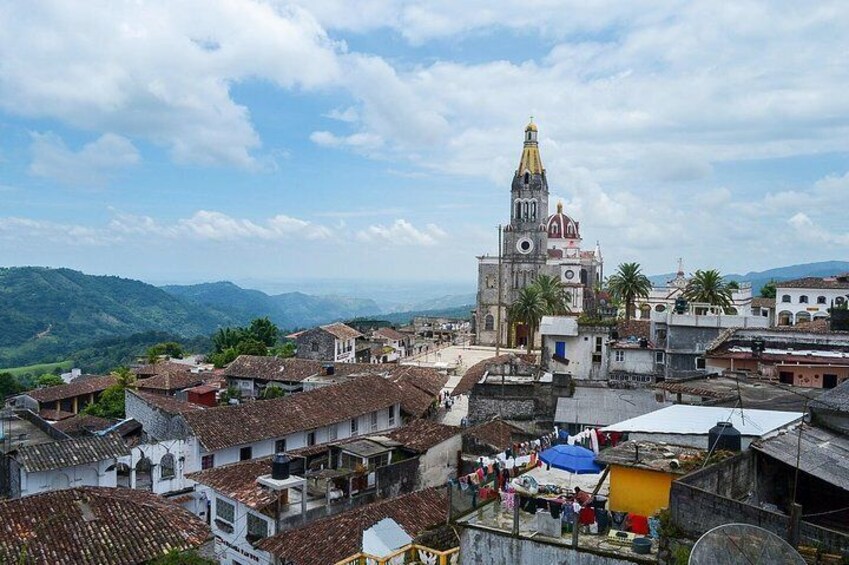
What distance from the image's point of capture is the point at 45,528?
18.2 meters

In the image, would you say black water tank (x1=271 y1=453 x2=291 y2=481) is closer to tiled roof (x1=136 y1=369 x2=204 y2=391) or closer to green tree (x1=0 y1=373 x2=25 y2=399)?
tiled roof (x1=136 y1=369 x2=204 y2=391)

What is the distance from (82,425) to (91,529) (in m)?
23.2

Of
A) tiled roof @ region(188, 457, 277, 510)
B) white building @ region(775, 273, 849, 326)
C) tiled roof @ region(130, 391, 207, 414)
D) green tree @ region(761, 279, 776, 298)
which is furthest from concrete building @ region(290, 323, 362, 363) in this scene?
green tree @ region(761, 279, 776, 298)

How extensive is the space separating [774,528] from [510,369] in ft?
97.8

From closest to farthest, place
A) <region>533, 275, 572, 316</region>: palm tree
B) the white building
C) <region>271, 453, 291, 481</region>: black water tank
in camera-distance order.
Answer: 1. <region>271, 453, 291, 481</region>: black water tank
2. <region>533, 275, 572, 316</region>: palm tree
3. the white building

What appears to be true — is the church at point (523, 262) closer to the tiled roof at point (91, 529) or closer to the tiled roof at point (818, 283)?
the tiled roof at point (818, 283)

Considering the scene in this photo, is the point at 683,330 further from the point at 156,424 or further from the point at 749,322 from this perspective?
the point at 156,424

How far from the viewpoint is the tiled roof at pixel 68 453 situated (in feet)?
80.5

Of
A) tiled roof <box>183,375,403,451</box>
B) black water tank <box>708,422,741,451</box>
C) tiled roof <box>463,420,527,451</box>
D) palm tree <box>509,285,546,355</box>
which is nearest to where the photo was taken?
black water tank <box>708,422,741,451</box>

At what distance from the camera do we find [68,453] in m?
25.5

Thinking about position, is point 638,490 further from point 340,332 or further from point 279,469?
point 340,332

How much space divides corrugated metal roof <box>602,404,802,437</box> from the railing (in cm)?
526

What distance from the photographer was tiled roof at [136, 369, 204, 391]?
155ft

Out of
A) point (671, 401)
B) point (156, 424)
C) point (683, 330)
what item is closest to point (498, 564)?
point (671, 401)
